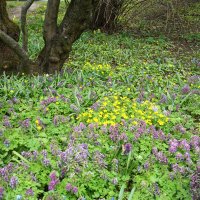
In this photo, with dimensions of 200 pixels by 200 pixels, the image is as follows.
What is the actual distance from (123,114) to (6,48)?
2825 mm

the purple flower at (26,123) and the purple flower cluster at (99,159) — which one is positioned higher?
the purple flower at (26,123)

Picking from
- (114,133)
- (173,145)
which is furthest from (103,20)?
(173,145)

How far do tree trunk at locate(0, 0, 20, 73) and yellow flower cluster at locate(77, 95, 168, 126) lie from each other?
86.3 inches

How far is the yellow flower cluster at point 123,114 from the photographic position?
148 inches

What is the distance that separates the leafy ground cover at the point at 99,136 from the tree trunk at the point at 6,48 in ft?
1.71

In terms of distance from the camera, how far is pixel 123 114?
380 cm

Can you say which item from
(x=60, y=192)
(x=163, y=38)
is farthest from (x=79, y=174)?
(x=163, y=38)

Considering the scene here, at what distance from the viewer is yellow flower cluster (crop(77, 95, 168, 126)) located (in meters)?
3.75

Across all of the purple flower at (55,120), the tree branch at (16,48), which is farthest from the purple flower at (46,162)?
the tree branch at (16,48)

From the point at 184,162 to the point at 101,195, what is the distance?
864 millimetres

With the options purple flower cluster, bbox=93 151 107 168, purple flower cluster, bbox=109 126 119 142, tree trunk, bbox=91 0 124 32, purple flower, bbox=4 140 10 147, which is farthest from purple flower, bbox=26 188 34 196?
tree trunk, bbox=91 0 124 32

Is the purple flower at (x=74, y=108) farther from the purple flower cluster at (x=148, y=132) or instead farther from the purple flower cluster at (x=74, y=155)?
the purple flower cluster at (x=74, y=155)

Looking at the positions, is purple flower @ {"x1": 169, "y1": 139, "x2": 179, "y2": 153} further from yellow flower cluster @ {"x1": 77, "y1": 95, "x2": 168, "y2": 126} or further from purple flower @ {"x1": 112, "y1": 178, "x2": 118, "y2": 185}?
purple flower @ {"x1": 112, "y1": 178, "x2": 118, "y2": 185}

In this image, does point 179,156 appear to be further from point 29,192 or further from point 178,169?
point 29,192
